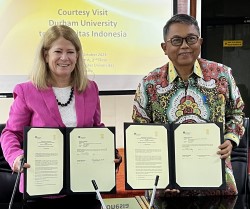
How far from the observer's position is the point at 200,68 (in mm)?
1652

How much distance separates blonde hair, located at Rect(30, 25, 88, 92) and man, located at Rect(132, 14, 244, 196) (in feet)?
0.88

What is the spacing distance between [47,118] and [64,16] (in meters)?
1.68

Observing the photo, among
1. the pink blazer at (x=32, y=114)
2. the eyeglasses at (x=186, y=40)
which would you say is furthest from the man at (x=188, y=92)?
the pink blazer at (x=32, y=114)

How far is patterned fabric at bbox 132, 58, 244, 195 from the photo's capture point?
5.27 feet

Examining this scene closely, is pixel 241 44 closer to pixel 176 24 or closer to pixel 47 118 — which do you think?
pixel 176 24

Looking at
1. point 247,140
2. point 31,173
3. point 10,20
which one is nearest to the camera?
point 31,173

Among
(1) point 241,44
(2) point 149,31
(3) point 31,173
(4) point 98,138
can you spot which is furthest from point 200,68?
(1) point 241,44

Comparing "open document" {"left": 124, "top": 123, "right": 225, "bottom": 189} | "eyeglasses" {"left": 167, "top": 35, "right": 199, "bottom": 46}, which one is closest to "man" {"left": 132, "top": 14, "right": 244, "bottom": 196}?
"eyeglasses" {"left": 167, "top": 35, "right": 199, "bottom": 46}

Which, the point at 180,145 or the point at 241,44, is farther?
the point at 241,44

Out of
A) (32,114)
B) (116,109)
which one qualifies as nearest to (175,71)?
(32,114)

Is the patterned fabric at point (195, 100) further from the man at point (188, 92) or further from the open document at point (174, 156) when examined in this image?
the open document at point (174, 156)

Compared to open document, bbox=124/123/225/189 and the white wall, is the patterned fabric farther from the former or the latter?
the white wall

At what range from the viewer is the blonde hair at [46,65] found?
1570 mm

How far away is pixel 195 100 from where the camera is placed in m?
1.61
